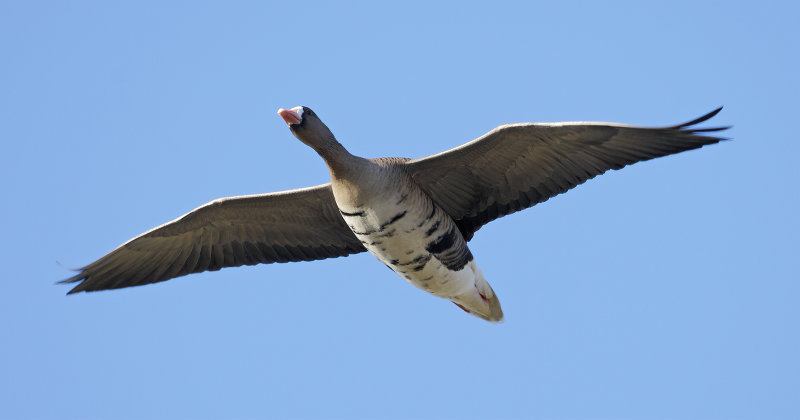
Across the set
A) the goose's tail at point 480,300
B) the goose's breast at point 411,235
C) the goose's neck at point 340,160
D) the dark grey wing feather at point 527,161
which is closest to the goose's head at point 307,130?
the goose's neck at point 340,160

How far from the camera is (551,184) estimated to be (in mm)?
13188

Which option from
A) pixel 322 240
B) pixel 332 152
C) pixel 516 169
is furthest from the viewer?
pixel 322 240

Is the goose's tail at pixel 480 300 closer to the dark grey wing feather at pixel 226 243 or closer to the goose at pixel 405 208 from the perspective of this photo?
the goose at pixel 405 208

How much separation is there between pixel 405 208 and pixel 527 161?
5.63ft

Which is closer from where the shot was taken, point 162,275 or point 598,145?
point 598,145

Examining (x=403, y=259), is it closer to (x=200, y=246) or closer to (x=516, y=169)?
(x=516, y=169)

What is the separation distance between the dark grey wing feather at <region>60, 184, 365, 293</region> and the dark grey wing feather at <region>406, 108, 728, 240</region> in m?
1.61

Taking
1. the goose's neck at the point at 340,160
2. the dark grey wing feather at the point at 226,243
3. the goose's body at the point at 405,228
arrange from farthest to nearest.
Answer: the dark grey wing feather at the point at 226,243 < the goose's body at the point at 405,228 < the goose's neck at the point at 340,160

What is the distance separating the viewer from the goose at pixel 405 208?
12.4m

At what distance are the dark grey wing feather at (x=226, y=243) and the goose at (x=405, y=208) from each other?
14mm

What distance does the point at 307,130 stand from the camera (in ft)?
40.6

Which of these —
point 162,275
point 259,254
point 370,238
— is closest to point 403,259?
point 370,238

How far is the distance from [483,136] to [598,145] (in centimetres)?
Answer: 143

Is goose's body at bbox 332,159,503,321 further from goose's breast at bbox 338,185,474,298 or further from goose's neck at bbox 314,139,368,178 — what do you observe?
goose's neck at bbox 314,139,368,178
